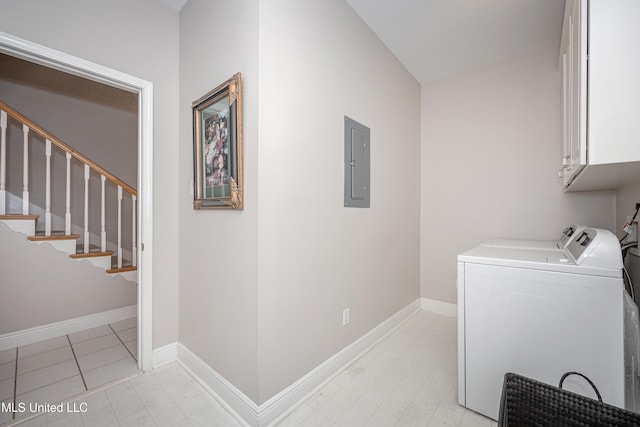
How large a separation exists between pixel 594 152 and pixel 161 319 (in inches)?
102

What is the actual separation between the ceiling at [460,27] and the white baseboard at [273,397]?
8.16 feet

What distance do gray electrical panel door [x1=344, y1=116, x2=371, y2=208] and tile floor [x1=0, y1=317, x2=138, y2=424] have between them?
1971mm

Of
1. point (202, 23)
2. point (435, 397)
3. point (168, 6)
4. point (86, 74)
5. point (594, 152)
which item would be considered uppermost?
point (168, 6)

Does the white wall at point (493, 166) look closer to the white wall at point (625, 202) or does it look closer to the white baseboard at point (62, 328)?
the white wall at point (625, 202)

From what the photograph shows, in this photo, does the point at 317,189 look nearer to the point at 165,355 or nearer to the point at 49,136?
the point at 165,355

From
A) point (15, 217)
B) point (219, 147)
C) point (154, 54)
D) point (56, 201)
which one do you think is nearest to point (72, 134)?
point (56, 201)

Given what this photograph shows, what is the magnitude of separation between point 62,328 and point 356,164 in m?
3.00

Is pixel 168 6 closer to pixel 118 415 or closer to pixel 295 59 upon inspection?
pixel 295 59

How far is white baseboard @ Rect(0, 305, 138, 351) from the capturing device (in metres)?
2.18

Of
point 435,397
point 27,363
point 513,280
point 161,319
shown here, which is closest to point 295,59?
point 513,280

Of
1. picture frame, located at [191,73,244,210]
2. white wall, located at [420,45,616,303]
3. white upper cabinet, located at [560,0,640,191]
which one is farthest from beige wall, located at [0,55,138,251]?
white upper cabinet, located at [560,0,640,191]

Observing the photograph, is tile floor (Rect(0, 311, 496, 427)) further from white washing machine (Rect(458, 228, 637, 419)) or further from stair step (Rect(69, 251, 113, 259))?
stair step (Rect(69, 251, 113, 259))

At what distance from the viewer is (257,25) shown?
137cm

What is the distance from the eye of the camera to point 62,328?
2.43 metres
